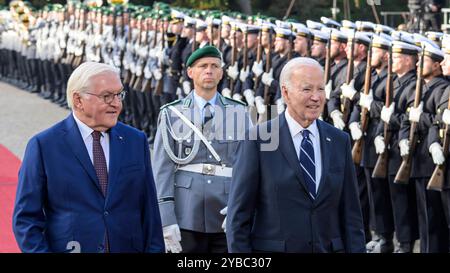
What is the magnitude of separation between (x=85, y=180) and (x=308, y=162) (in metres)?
0.92

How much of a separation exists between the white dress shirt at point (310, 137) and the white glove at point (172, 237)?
1376 mm

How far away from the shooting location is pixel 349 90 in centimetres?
1077

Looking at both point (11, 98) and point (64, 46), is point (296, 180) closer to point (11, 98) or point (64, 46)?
point (64, 46)

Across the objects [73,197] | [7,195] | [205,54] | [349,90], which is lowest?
[7,195]

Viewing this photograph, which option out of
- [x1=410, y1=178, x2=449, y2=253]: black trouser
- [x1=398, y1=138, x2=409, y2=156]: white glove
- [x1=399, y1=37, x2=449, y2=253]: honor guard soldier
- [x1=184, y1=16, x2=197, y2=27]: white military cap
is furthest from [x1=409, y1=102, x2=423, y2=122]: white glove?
[x1=184, y1=16, x2=197, y2=27]: white military cap

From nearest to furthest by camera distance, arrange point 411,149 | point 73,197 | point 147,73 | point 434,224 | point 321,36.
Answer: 1. point 73,197
2. point 434,224
3. point 411,149
4. point 321,36
5. point 147,73

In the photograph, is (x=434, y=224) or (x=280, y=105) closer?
(x=434, y=224)

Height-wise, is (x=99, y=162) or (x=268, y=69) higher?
(x=99, y=162)

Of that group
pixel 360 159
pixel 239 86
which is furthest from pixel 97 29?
pixel 360 159

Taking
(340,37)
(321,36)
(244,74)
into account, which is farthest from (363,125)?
(244,74)

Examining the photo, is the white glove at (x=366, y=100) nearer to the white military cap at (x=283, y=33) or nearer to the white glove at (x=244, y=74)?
the white military cap at (x=283, y=33)

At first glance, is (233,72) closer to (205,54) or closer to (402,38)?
(402,38)

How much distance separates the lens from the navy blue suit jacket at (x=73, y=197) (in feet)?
16.6
